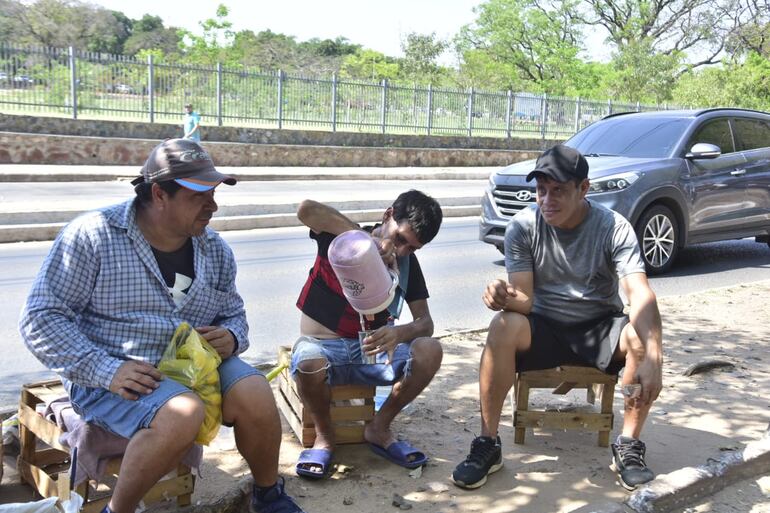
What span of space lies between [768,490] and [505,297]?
4.93 feet

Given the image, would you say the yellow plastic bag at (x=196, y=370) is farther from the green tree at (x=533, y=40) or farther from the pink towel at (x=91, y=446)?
the green tree at (x=533, y=40)

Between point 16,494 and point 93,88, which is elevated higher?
point 93,88

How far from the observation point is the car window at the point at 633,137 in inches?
367

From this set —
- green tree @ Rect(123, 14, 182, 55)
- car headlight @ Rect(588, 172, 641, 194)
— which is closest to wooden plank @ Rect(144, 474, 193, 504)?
car headlight @ Rect(588, 172, 641, 194)

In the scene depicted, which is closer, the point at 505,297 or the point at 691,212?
the point at 505,297

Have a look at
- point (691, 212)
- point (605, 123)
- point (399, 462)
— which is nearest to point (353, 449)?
point (399, 462)

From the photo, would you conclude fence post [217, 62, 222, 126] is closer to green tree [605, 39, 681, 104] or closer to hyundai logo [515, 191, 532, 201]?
hyundai logo [515, 191, 532, 201]

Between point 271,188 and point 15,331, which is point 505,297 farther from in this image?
point 271,188

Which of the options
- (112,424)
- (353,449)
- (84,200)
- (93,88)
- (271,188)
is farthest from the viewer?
(93,88)

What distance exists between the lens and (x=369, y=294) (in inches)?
134

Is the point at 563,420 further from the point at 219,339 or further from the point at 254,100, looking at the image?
the point at 254,100

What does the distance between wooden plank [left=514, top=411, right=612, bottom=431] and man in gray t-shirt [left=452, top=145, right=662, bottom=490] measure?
242mm

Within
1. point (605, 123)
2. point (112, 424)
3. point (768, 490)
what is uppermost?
point (605, 123)

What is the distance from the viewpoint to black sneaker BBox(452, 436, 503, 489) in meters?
3.57
